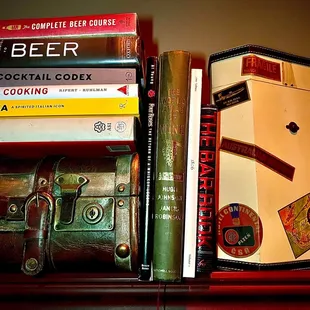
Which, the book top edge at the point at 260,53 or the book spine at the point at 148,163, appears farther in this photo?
the book top edge at the point at 260,53

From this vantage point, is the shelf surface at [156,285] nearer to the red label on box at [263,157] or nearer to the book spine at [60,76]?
the red label on box at [263,157]

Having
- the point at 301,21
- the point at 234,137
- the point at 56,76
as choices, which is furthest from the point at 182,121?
the point at 301,21

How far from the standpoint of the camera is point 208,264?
0.66 meters

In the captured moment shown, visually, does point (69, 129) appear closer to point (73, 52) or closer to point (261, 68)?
point (73, 52)

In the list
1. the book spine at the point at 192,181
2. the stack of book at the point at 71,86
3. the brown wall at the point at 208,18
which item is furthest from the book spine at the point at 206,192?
the brown wall at the point at 208,18

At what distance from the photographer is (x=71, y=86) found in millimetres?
699

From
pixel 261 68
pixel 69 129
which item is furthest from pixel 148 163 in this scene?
pixel 261 68

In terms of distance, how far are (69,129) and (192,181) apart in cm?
22

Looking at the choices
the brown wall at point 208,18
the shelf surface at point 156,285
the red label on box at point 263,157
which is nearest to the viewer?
the shelf surface at point 156,285

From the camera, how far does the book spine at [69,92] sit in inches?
27.1

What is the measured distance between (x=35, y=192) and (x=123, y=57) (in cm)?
27

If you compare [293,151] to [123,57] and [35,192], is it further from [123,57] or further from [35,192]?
[35,192]

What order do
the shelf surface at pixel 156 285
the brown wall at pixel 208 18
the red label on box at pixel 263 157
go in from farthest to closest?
the brown wall at pixel 208 18
the red label on box at pixel 263 157
the shelf surface at pixel 156 285

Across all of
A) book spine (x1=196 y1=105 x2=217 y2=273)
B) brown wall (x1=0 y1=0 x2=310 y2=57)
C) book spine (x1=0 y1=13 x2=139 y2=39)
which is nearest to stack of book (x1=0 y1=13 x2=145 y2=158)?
book spine (x1=0 y1=13 x2=139 y2=39)
